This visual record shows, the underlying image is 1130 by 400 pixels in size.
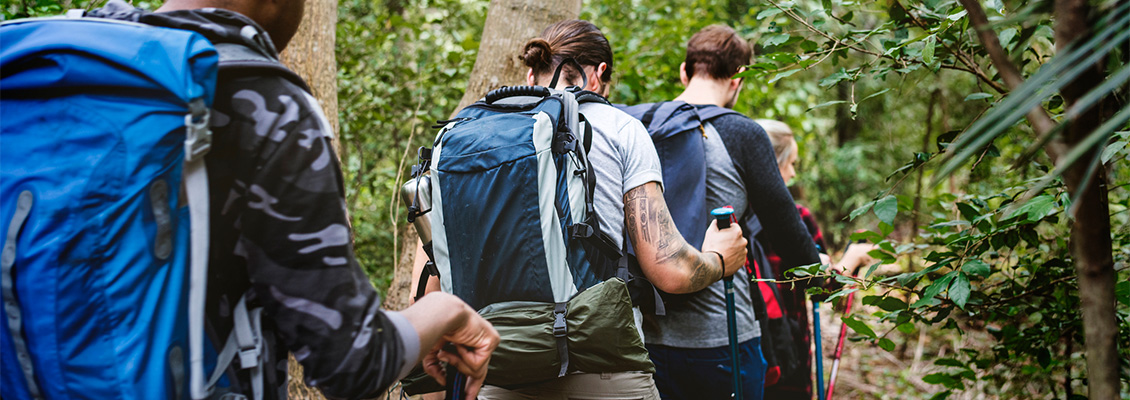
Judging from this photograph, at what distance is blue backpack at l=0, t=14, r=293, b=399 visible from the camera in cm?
96

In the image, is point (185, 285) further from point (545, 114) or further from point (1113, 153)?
point (1113, 153)

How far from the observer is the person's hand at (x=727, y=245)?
2.19 m

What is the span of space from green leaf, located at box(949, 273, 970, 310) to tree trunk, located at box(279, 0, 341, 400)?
2.30 meters

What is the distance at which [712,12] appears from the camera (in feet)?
17.9

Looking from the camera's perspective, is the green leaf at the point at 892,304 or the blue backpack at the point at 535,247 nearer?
the blue backpack at the point at 535,247

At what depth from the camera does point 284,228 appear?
1062mm

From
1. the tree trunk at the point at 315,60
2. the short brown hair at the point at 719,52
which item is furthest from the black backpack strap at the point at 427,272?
the short brown hair at the point at 719,52

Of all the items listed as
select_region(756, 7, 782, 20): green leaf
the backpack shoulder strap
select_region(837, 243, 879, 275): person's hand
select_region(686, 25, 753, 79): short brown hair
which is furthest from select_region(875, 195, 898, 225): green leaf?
the backpack shoulder strap

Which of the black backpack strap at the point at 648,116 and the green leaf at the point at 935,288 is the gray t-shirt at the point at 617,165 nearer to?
the black backpack strap at the point at 648,116

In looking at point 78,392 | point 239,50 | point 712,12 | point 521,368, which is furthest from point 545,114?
point 712,12

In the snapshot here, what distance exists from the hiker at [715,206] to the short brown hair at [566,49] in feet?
1.23

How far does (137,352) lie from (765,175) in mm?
2056

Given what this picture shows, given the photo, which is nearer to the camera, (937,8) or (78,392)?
(78,392)

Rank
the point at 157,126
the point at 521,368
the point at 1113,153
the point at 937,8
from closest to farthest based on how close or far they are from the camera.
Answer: the point at 157,126, the point at 1113,153, the point at 521,368, the point at 937,8
